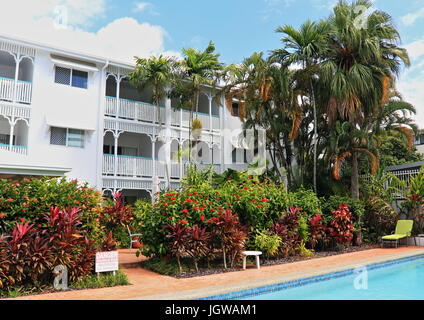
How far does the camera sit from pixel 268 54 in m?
15.8

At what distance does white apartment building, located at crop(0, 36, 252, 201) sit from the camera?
14781mm

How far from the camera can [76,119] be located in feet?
51.8

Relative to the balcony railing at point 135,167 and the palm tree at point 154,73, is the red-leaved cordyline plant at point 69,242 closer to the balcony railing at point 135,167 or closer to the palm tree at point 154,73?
the balcony railing at point 135,167

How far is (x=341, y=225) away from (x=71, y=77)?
43.4 ft

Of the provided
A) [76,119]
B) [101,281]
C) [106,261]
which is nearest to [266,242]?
[106,261]

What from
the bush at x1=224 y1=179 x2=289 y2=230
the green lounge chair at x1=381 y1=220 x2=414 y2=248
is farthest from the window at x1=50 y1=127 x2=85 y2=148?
the green lounge chair at x1=381 y1=220 x2=414 y2=248

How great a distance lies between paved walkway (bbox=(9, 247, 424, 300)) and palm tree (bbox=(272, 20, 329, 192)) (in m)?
6.07

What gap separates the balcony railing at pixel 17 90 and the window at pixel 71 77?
54.1 inches

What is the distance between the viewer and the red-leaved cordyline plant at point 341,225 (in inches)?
485

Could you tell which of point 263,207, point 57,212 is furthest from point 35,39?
point 263,207

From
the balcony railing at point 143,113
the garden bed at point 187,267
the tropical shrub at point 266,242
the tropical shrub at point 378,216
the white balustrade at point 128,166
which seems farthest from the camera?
the balcony railing at point 143,113

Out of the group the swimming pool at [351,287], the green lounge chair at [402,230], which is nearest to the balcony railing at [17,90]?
the swimming pool at [351,287]

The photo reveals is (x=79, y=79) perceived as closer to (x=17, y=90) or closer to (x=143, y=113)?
(x=17, y=90)
